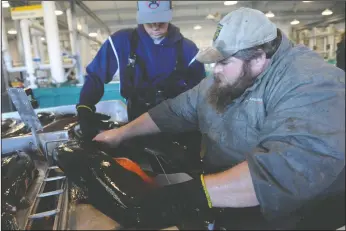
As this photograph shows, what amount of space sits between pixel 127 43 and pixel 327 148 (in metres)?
1.41

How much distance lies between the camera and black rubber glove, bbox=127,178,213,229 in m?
0.77

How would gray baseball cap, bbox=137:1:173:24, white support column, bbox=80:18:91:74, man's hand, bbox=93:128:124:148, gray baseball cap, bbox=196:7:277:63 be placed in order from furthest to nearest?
white support column, bbox=80:18:91:74 → man's hand, bbox=93:128:124:148 → gray baseball cap, bbox=137:1:173:24 → gray baseball cap, bbox=196:7:277:63

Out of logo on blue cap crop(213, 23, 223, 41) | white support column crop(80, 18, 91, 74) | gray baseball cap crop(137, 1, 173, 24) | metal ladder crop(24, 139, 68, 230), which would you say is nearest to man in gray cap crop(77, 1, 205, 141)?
gray baseball cap crop(137, 1, 173, 24)

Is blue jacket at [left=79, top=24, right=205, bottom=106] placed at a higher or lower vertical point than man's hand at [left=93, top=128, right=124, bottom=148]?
higher

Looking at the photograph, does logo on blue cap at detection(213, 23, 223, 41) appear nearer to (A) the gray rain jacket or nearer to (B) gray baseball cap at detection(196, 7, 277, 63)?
(B) gray baseball cap at detection(196, 7, 277, 63)

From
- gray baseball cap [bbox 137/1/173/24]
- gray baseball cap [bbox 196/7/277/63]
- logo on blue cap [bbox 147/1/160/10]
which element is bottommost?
gray baseball cap [bbox 196/7/277/63]

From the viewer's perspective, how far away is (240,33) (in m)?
0.71

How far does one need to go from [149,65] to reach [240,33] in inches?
38.6

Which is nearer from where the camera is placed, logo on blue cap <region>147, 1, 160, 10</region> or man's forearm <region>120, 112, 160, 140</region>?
logo on blue cap <region>147, 1, 160, 10</region>

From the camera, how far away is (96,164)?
1.05m

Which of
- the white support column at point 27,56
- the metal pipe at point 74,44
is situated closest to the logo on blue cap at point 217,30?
the white support column at point 27,56

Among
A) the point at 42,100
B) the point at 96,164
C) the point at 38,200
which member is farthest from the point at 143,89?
the point at 42,100

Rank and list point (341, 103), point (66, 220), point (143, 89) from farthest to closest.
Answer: point (143, 89) < point (66, 220) < point (341, 103)

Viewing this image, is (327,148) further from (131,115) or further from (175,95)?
(131,115)
